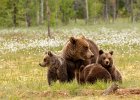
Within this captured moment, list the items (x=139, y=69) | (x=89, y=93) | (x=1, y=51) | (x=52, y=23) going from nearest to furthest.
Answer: (x=89, y=93) < (x=139, y=69) < (x=1, y=51) < (x=52, y=23)

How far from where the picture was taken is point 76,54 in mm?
11984

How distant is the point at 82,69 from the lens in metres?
12.1

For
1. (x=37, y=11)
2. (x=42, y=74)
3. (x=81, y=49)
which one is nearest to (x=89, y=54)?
(x=81, y=49)

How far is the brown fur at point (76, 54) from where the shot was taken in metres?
11.9

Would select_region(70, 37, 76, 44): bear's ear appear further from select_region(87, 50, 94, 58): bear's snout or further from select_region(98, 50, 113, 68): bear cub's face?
select_region(98, 50, 113, 68): bear cub's face

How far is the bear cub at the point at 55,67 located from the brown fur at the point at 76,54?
24cm

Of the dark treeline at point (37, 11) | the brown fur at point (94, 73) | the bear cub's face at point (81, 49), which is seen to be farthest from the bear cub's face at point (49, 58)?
the dark treeline at point (37, 11)

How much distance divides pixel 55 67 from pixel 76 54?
0.63 metres

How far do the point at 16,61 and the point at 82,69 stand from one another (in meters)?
13.6

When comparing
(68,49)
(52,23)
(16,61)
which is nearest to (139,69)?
(16,61)

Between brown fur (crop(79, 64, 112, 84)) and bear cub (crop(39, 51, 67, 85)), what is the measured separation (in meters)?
0.49

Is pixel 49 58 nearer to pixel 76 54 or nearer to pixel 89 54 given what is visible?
pixel 76 54

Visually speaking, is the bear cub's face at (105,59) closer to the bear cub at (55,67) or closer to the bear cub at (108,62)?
the bear cub at (108,62)

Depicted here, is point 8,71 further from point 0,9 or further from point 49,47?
point 0,9
